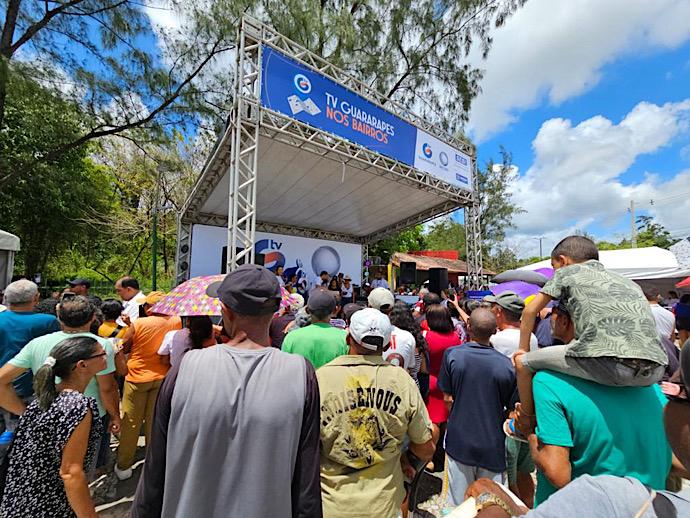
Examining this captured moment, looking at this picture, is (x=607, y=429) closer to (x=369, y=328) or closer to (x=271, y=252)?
(x=369, y=328)

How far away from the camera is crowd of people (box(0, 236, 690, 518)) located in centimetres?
105

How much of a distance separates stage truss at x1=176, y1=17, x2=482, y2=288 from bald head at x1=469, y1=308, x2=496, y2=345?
434 centimetres

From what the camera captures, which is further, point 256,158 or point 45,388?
point 256,158

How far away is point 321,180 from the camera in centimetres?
872

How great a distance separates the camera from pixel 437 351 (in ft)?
10.4

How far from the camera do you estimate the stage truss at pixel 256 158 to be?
19.2ft

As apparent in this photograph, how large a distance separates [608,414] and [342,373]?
99 cm

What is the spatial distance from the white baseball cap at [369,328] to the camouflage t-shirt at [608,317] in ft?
2.48

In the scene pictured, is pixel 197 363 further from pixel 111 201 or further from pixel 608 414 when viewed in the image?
pixel 111 201

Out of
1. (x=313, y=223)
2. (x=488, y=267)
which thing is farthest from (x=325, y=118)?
(x=488, y=267)

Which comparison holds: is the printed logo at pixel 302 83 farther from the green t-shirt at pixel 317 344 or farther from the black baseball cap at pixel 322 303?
the green t-shirt at pixel 317 344

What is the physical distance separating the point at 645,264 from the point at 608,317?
12.3 m

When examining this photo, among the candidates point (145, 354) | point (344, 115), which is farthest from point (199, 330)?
point (344, 115)

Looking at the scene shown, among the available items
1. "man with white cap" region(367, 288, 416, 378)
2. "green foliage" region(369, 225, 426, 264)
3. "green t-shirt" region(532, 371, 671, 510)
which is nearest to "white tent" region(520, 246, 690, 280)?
"man with white cap" region(367, 288, 416, 378)
